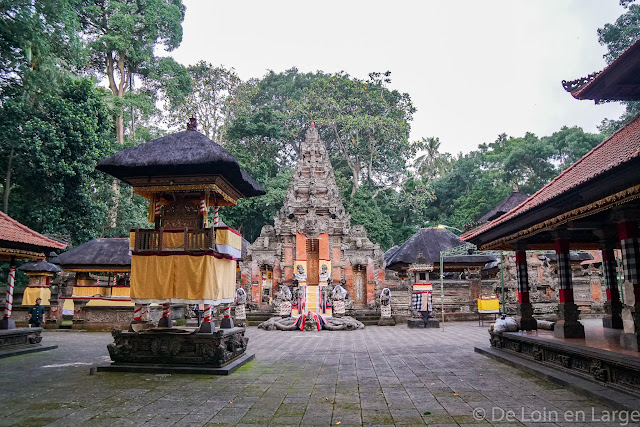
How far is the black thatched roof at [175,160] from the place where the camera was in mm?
8836

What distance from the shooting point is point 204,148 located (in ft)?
29.8

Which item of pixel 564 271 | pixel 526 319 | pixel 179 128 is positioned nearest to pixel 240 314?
pixel 526 319

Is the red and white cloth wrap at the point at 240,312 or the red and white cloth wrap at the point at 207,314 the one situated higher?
the red and white cloth wrap at the point at 207,314

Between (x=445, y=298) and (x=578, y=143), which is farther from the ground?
(x=578, y=143)

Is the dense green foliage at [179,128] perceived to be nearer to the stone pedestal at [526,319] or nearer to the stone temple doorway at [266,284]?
the stone temple doorway at [266,284]

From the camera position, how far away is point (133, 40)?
30406 mm

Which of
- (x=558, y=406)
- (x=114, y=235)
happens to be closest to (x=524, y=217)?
(x=558, y=406)

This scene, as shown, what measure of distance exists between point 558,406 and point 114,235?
1051 inches

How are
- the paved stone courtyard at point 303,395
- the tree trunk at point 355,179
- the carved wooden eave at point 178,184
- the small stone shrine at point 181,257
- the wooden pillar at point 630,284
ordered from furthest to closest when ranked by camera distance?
the tree trunk at point 355,179
the carved wooden eave at point 178,184
the small stone shrine at point 181,257
the wooden pillar at point 630,284
the paved stone courtyard at point 303,395

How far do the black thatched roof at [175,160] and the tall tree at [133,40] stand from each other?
2237cm

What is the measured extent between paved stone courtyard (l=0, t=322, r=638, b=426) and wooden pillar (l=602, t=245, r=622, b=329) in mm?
3802

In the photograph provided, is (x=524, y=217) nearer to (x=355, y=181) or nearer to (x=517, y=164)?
(x=355, y=181)

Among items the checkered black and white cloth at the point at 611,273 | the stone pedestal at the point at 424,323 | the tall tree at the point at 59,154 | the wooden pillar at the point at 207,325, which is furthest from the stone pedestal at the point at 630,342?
the tall tree at the point at 59,154

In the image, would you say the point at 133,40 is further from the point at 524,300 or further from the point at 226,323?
the point at 524,300
